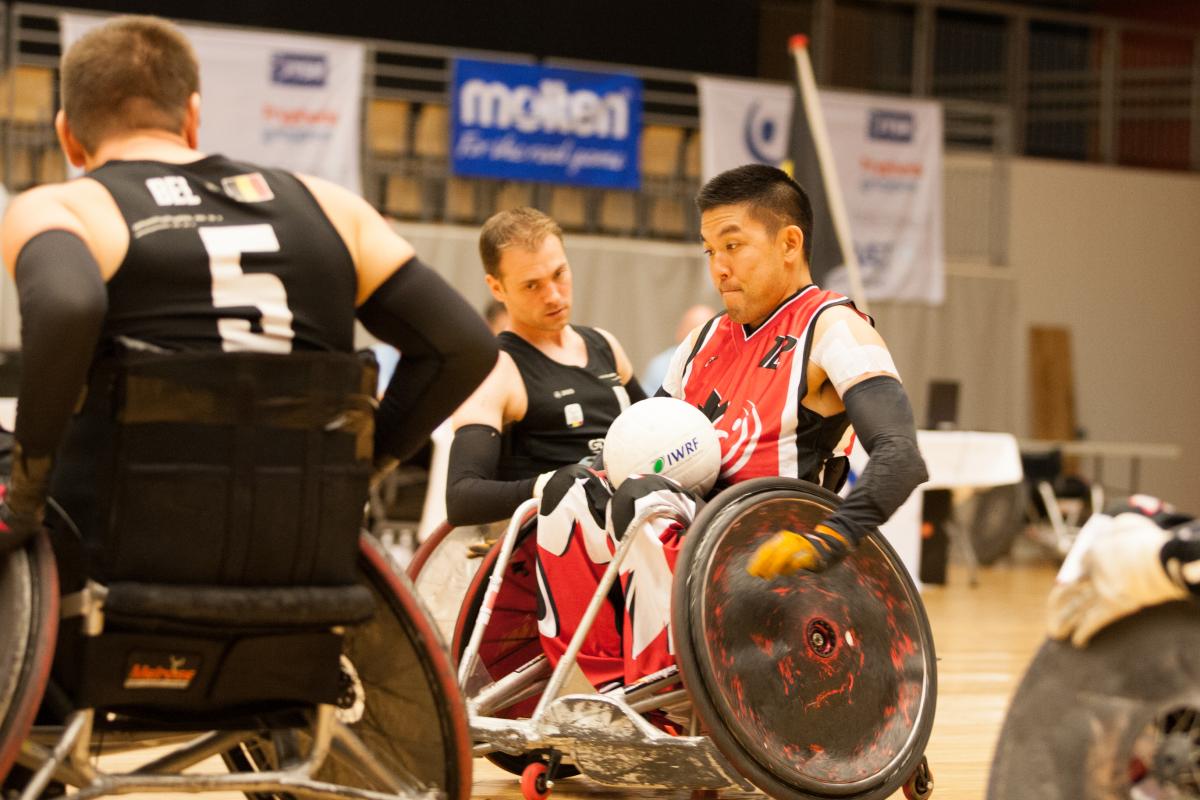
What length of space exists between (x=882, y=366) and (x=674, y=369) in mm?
657

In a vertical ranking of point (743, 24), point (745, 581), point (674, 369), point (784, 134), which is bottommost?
point (745, 581)

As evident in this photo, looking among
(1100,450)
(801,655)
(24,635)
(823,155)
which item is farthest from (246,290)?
(1100,450)

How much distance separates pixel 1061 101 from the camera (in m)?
14.9

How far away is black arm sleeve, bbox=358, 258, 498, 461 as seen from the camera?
7.97 feet

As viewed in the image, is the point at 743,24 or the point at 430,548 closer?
the point at 430,548

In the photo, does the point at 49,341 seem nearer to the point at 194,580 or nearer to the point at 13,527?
the point at 13,527

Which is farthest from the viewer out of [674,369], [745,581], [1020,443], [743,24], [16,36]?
[743,24]

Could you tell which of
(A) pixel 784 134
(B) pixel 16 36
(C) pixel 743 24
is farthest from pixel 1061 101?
(B) pixel 16 36

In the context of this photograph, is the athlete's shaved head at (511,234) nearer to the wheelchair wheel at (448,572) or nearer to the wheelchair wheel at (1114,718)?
the wheelchair wheel at (448,572)

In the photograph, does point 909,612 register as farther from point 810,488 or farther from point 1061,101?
point 1061,101

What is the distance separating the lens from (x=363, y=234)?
2.39 metres

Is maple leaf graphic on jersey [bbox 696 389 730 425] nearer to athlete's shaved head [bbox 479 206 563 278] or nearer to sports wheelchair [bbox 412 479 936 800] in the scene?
sports wheelchair [bbox 412 479 936 800]

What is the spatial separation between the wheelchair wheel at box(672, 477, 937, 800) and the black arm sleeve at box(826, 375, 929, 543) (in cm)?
14

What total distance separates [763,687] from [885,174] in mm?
9421
